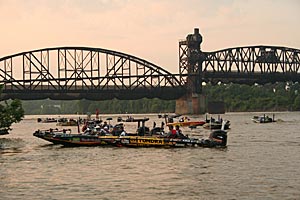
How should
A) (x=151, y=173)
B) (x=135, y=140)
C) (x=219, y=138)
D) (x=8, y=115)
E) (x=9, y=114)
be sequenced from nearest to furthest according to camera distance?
(x=151, y=173)
(x=219, y=138)
(x=135, y=140)
(x=8, y=115)
(x=9, y=114)

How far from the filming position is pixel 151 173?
5022 cm

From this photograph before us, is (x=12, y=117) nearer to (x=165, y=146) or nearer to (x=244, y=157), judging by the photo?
(x=165, y=146)

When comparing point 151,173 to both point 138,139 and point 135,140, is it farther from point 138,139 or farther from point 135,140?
point 135,140

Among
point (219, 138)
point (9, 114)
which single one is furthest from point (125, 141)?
point (9, 114)

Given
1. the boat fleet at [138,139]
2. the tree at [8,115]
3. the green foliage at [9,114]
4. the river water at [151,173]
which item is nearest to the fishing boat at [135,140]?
the boat fleet at [138,139]

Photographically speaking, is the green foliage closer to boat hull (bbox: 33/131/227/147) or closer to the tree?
the tree

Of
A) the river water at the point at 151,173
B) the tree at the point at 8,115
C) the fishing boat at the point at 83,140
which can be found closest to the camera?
the river water at the point at 151,173

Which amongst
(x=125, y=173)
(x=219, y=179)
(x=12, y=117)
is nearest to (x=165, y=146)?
(x=125, y=173)

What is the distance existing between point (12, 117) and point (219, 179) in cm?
6235

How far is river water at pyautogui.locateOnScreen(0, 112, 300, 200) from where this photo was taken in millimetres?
40938

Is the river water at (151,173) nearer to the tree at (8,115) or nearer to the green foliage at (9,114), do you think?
the tree at (8,115)

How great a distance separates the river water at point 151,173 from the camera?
134 ft

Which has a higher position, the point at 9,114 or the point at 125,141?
the point at 9,114

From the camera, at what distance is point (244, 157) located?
2409 inches
